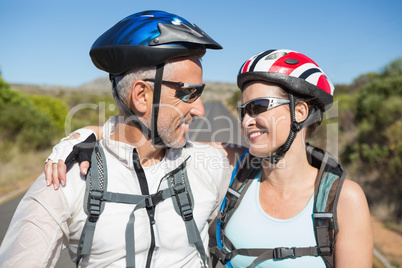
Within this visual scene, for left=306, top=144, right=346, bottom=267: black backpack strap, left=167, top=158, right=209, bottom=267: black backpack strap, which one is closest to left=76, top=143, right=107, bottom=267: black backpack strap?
left=167, top=158, right=209, bottom=267: black backpack strap

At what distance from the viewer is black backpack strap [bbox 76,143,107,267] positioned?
1.98 metres

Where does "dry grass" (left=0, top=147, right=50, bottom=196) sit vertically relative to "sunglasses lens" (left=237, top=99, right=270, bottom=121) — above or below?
below

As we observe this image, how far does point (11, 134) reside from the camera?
747 inches

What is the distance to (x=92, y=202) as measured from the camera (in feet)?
6.57

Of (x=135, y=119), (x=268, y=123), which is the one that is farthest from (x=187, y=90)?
(x=268, y=123)

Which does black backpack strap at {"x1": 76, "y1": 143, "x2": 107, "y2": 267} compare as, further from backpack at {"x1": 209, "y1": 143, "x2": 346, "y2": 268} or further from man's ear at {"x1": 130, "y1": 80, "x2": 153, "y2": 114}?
backpack at {"x1": 209, "y1": 143, "x2": 346, "y2": 268}

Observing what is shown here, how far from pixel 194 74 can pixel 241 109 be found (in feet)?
1.79

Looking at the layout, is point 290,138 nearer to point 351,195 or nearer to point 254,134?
point 254,134

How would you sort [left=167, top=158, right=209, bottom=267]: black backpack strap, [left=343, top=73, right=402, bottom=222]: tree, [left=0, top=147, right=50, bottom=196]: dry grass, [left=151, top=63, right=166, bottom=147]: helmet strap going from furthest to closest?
[left=0, top=147, right=50, bottom=196]: dry grass < [left=343, top=73, right=402, bottom=222]: tree < [left=151, top=63, right=166, bottom=147]: helmet strap < [left=167, top=158, right=209, bottom=267]: black backpack strap

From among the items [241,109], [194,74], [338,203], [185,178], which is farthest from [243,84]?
[338,203]

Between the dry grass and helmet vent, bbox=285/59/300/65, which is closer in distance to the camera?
helmet vent, bbox=285/59/300/65

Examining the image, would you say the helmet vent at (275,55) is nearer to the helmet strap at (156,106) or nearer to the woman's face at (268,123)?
the woman's face at (268,123)

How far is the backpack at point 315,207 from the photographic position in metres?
2.25

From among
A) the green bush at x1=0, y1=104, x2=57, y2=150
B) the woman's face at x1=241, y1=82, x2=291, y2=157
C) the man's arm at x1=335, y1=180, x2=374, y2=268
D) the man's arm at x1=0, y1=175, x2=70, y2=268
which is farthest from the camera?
the green bush at x1=0, y1=104, x2=57, y2=150
